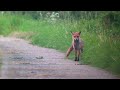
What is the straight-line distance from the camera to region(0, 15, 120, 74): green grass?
8.53 meters

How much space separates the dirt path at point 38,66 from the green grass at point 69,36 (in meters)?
0.15

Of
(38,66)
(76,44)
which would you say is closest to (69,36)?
(76,44)

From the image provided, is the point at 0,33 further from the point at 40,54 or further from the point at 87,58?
the point at 87,58

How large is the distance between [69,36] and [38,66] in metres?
0.69

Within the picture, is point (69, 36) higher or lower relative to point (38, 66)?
higher

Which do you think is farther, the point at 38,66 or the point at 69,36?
the point at 69,36

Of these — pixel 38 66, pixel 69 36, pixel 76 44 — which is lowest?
pixel 38 66

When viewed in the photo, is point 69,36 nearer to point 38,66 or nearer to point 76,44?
point 76,44

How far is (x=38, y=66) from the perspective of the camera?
8.45 metres

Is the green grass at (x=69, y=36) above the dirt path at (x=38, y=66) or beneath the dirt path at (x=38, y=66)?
above

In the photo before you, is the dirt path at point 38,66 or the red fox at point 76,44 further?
the red fox at point 76,44

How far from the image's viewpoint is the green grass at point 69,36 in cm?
853
